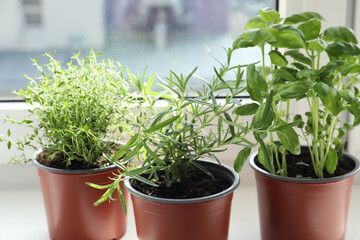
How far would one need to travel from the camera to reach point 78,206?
0.92 meters

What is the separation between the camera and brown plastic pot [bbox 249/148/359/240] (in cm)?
85

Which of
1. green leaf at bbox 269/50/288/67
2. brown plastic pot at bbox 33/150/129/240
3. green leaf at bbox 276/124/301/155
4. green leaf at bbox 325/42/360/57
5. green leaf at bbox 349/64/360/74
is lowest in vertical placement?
brown plastic pot at bbox 33/150/129/240

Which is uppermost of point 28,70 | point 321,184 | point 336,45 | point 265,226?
point 336,45

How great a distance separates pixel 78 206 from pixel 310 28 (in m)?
0.57

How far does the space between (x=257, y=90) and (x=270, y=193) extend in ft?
0.74

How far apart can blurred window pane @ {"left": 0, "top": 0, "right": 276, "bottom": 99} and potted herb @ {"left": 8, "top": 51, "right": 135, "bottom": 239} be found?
0.34 metres

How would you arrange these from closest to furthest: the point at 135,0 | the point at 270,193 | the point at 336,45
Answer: the point at 336,45 → the point at 270,193 → the point at 135,0

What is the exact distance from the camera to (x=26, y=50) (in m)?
1.27

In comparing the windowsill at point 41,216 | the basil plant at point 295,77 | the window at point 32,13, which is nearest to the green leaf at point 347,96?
the basil plant at point 295,77

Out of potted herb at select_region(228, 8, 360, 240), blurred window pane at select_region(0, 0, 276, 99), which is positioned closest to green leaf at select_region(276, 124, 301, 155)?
potted herb at select_region(228, 8, 360, 240)

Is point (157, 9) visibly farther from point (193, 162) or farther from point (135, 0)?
point (193, 162)

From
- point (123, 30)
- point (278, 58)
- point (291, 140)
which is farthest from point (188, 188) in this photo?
point (123, 30)

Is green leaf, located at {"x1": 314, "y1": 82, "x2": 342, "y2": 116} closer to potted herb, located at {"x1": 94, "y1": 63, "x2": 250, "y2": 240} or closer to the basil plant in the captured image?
the basil plant

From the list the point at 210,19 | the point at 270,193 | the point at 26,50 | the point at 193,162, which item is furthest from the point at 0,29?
the point at 270,193
